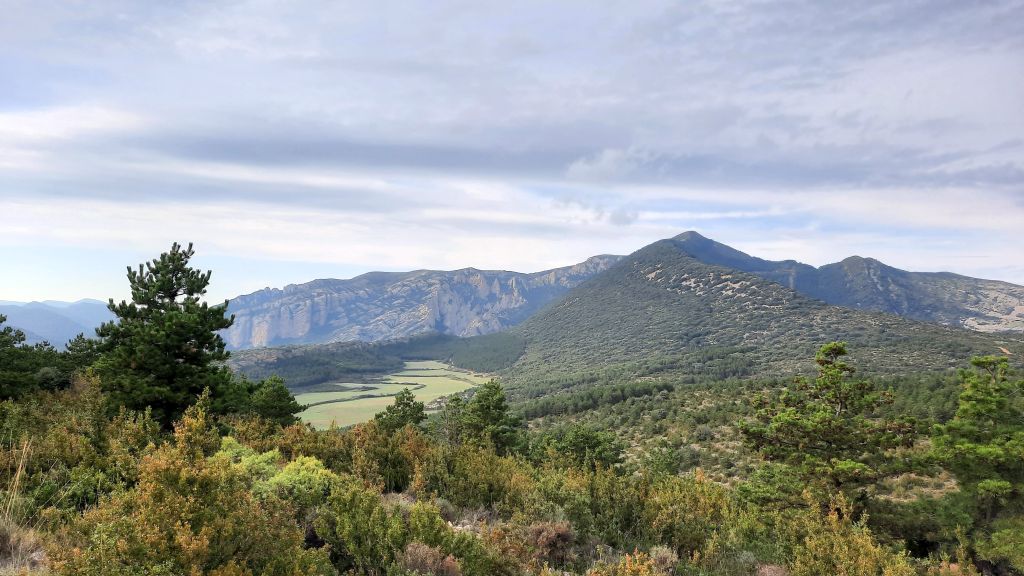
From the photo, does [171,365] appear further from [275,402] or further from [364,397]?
[364,397]

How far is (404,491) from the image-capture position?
10492mm

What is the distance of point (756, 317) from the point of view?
15988 centimetres

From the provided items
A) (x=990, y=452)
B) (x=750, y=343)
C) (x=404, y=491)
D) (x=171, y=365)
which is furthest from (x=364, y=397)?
(x=990, y=452)

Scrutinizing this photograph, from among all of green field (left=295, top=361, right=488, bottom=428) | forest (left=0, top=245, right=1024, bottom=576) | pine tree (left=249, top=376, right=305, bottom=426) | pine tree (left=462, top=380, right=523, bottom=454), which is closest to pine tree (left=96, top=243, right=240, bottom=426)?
forest (left=0, top=245, right=1024, bottom=576)

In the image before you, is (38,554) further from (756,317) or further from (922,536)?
(756,317)

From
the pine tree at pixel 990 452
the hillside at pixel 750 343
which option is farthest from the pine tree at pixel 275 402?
the hillside at pixel 750 343

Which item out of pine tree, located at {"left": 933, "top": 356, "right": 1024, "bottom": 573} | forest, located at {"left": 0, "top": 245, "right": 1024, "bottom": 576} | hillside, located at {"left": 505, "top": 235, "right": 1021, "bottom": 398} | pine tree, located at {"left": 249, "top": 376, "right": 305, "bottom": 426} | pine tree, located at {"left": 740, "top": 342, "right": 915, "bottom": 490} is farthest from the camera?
hillside, located at {"left": 505, "top": 235, "right": 1021, "bottom": 398}

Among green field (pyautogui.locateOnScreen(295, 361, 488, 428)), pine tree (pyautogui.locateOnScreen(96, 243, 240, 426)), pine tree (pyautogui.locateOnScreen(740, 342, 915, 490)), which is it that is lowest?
green field (pyautogui.locateOnScreen(295, 361, 488, 428))

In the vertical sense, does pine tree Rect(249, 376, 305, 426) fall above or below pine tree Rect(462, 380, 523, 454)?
above

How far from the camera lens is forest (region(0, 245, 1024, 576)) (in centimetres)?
477

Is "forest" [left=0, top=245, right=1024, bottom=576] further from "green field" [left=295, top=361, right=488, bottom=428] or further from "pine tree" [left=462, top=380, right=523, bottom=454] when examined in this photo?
"green field" [left=295, top=361, right=488, bottom=428]

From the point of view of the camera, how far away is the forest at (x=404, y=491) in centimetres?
477

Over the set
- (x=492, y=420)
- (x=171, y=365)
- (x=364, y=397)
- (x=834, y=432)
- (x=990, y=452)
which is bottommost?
(x=364, y=397)

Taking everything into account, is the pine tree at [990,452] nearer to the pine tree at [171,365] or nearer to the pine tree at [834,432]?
the pine tree at [834,432]
